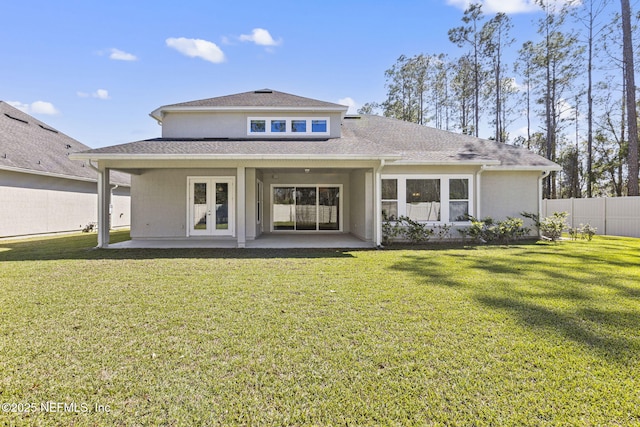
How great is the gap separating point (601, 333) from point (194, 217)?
1167 cm

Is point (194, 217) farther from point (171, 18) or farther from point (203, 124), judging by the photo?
point (171, 18)

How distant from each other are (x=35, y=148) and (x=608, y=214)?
26.7 meters

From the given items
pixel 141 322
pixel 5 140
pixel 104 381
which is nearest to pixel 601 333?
pixel 104 381

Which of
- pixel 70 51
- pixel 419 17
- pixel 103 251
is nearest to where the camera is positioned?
pixel 103 251

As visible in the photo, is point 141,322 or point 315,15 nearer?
point 141,322

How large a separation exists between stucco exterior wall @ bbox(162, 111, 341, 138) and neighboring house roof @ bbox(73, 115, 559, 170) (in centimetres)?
84

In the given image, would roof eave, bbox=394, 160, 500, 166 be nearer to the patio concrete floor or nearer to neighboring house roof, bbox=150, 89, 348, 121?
the patio concrete floor

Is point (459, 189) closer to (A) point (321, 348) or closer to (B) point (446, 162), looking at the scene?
(B) point (446, 162)

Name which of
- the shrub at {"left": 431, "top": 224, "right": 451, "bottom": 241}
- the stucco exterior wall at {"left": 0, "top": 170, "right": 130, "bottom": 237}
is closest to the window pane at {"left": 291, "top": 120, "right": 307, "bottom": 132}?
the shrub at {"left": 431, "top": 224, "right": 451, "bottom": 241}

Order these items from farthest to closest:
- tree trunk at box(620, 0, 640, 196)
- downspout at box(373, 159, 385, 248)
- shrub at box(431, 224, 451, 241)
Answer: tree trunk at box(620, 0, 640, 196)
shrub at box(431, 224, 451, 241)
downspout at box(373, 159, 385, 248)

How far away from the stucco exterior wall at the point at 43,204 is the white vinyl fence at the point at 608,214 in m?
24.4

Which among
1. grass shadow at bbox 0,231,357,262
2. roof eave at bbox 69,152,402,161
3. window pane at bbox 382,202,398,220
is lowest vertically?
grass shadow at bbox 0,231,357,262

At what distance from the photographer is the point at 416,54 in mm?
29516

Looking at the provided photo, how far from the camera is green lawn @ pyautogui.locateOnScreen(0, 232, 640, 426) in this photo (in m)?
2.31
